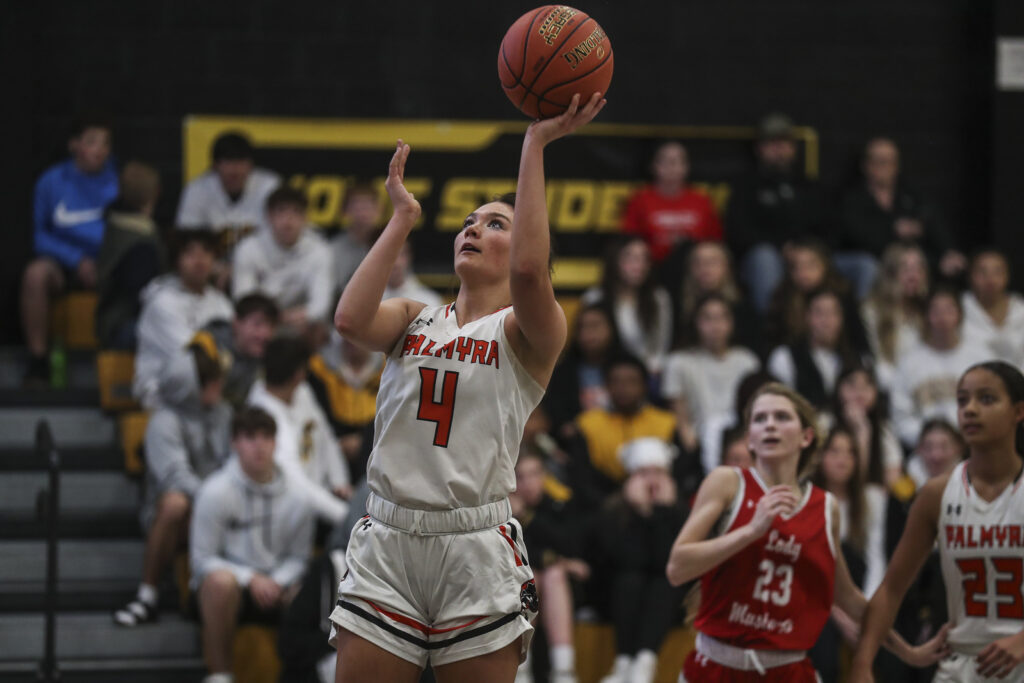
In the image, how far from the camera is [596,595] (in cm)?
707

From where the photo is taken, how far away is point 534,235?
3453 millimetres

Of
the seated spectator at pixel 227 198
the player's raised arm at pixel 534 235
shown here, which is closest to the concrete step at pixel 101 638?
the seated spectator at pixel 227 198

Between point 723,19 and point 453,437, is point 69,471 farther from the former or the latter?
point 723,19

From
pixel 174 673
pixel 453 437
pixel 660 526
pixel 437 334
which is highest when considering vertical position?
pixel 437 334

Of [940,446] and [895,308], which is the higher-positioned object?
[895,308]

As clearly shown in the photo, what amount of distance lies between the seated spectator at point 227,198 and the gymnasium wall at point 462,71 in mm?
1000

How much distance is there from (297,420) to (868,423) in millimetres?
3169

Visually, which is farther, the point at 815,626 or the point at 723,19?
the point at 723,19

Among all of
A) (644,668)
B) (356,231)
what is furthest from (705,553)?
(356,231)

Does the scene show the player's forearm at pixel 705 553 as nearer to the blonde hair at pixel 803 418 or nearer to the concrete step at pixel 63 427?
the blonde hair at pixel 803 418

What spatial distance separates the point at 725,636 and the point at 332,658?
219cm

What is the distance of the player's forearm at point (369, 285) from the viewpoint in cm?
361

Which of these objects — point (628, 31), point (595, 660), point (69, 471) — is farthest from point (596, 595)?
point (628, 31)

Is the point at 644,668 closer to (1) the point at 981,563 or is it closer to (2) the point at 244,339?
(1) the point at 981,563
